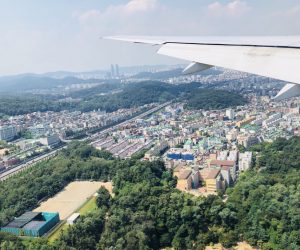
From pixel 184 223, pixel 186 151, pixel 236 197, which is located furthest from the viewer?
pixel 186 151

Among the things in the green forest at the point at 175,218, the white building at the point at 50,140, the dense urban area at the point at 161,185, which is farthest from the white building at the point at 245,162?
the white building at the point at 50,140

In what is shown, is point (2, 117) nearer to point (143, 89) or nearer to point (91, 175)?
point (143, 89)

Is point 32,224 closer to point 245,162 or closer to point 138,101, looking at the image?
point 245,162

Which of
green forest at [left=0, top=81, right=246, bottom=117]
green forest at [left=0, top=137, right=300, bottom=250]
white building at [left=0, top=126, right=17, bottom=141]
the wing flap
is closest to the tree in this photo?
green forest at [left=0, top=137, right=300, bottom=250]

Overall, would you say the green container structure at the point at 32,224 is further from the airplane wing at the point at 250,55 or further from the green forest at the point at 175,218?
the airplane wing at the point at 250,55

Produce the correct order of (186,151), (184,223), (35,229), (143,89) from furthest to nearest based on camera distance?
(143,89) → (186,151) → (35,229) → (184,223)

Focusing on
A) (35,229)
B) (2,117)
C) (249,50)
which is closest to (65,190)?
(35,229)

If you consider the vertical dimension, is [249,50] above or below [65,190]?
above
